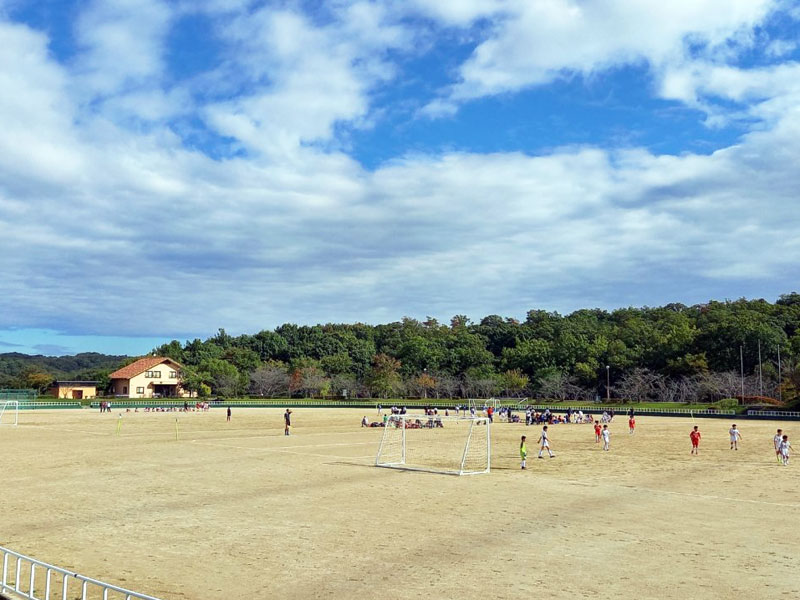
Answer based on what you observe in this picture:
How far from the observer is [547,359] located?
104 metres

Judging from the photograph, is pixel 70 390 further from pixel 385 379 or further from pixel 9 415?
pixel 385 379

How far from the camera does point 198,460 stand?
29.4 meters

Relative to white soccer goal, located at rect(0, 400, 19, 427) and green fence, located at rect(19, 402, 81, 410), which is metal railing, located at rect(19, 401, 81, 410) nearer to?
green fence, located at rect(19, 402, 81, 410)

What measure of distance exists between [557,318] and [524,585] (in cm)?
13273

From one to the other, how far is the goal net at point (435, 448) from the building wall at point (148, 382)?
73168 millimetres

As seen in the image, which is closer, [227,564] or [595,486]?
[227,564]

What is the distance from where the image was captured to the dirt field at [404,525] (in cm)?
1195

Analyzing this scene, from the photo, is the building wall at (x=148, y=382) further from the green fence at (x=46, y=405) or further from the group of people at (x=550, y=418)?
the group of people at (x=550, y=418)

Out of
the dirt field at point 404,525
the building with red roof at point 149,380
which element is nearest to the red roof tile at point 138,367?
the building with red roof at point 149,380

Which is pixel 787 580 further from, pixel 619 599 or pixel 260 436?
pixel 260 436

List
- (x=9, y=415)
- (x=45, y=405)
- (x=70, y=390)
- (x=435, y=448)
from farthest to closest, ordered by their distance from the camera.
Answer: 1. (x=70, y=390)
2. (x=45, y=405)
3. (x=9, y=415)
4. (x=435, y=448)

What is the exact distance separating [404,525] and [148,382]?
10519 cm

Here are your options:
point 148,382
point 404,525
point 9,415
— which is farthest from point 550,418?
point 148,382

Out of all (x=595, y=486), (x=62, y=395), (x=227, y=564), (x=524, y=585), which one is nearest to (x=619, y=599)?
(x=524, y=585)
